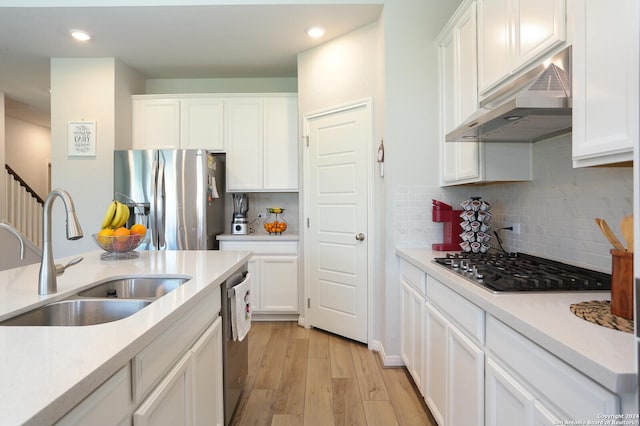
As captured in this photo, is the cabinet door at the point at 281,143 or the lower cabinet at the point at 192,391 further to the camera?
the cabinet door at the point at 281,143

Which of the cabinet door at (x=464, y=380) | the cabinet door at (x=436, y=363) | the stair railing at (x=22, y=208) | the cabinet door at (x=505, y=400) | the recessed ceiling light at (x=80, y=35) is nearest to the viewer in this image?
the cabinet door at (x=505, y=400)

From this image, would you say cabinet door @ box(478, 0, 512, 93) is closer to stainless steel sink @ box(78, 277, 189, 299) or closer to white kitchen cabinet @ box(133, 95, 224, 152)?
stainless steel sink @ box(78, 277, 189, 299)

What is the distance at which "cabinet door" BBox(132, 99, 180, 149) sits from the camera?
3961 mm

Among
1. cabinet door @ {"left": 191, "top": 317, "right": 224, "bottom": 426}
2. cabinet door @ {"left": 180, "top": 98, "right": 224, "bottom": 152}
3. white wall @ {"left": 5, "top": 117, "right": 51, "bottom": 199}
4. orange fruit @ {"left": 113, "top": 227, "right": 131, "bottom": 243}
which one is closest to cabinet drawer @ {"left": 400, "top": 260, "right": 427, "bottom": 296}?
cabinet door @ {"left": 191, "top": 317, "right": 224, "bottom": 426}

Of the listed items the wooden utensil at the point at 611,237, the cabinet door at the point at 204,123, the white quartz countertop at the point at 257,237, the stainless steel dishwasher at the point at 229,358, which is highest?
the cabinet door at the point at 204,123

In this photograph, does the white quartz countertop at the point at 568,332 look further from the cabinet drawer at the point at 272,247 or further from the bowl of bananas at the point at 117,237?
the cabinet drawer at the point at 272,247

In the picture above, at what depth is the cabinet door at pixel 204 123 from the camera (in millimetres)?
3971

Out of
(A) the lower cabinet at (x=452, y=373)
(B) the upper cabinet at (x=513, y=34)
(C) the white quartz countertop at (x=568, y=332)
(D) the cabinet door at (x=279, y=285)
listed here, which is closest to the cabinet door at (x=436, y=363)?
(A) the lower cabinet at (x=452, y=373)

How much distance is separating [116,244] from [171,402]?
1.20m

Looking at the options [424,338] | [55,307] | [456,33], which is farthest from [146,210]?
[456,33]

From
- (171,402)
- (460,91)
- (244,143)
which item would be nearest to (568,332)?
(171,402)

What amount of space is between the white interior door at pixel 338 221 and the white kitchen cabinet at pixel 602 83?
188 centimetres

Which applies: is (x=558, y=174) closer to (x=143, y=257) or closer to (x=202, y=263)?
(x=202, y=263)

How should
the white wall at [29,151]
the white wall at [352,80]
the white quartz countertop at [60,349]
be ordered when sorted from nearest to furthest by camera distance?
1. the white quartz countertop at [60,349]
2. the white wall at [352,80]
3. the white wall at [29,151]
